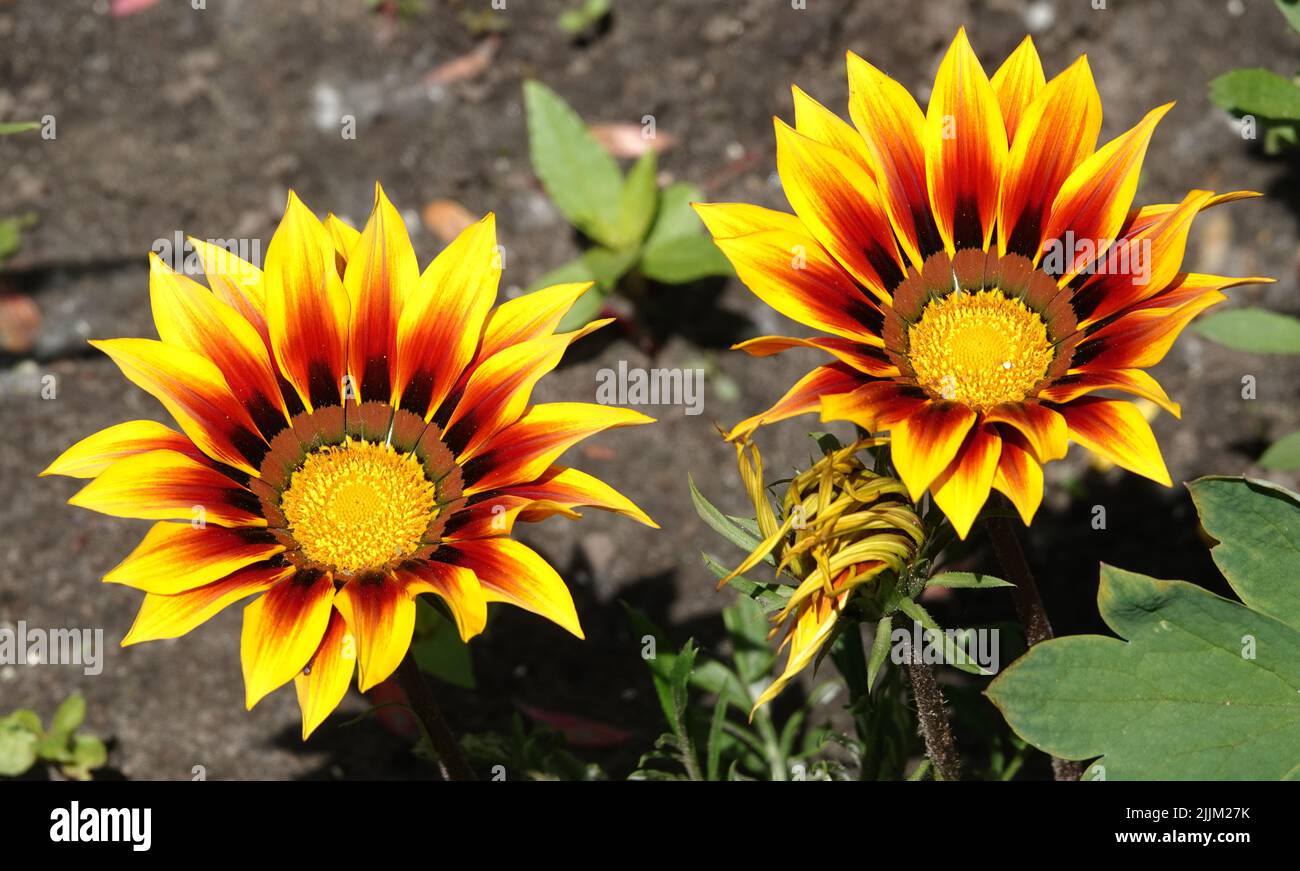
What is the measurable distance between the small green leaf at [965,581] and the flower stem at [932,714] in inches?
7.1

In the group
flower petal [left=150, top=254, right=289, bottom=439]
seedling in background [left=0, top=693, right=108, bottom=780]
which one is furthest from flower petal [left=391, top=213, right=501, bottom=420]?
seedling in background [left=0, top=693, right=108, bottom=780]

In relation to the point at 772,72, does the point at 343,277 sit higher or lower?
lower

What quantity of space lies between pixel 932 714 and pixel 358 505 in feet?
3.89

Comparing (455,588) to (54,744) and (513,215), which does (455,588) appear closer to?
(54,744)

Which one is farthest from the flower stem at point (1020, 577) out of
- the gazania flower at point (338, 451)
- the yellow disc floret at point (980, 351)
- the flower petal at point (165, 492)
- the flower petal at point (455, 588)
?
the flower petal at point (165, 492)

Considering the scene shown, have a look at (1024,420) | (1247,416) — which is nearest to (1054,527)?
(1247,416)

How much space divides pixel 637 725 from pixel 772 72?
2257 millimetres

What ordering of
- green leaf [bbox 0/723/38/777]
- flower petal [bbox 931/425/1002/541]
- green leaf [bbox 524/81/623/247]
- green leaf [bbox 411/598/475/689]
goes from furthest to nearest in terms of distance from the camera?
green leaf [bbox 524/81/623/247], green leaf [bbox 0/723/38/777], green leaf [bbox 411/598/475/689], flower petal [bbox 931/425/1002/541]

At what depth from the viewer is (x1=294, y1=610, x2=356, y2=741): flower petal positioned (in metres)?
2.18

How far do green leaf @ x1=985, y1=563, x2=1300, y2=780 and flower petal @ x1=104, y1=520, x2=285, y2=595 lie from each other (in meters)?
1.36

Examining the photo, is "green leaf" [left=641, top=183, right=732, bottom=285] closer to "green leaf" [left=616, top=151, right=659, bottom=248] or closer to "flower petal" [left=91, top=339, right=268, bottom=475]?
"green leaf" [left=616, top=151, right=659, bottom=248]

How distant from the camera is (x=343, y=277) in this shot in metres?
2.60
